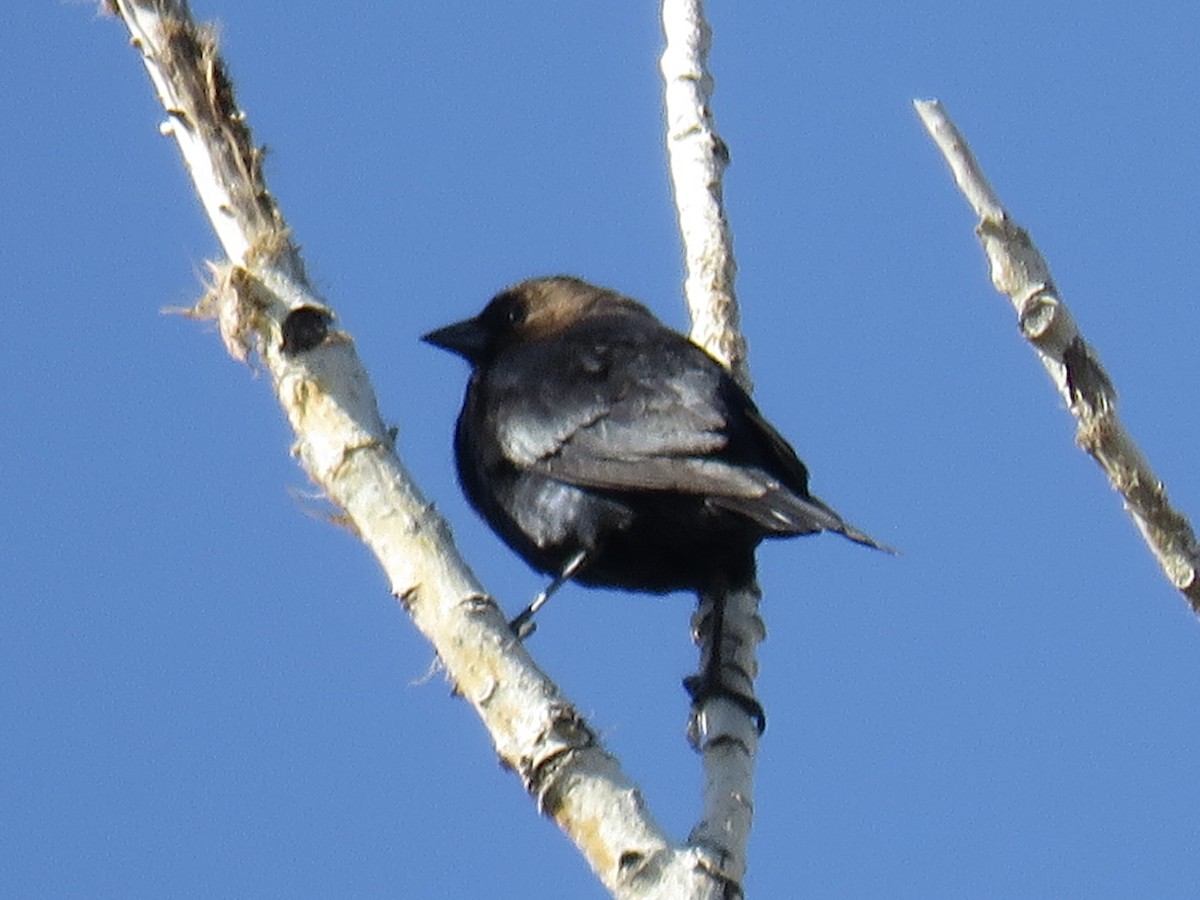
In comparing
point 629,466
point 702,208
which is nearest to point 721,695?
point 629,466

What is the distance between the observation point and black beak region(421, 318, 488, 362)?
24.0 ft

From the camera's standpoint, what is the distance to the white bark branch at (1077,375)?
Answer: 120 inches

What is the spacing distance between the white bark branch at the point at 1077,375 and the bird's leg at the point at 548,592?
2761mm

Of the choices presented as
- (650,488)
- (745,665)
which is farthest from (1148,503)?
(650,488)

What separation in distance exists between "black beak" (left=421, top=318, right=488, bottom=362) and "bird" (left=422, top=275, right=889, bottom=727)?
0.74 m

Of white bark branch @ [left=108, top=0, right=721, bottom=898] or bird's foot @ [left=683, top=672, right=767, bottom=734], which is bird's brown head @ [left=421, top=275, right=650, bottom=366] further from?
white bark branch @ [left=108, top=0, right=721, bottom=898]

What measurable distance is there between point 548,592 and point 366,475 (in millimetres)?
2146

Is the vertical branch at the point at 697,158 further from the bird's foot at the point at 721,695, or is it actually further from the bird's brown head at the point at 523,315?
the bird's foot at the point at 721,695

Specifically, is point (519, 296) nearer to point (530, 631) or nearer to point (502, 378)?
point (502, 378)

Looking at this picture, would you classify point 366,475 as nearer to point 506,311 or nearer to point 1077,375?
point 1077,375

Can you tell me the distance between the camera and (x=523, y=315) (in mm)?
7438

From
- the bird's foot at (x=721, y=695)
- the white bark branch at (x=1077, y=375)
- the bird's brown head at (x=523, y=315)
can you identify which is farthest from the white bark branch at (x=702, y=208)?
the white bark branch at (x=1077, y=375)

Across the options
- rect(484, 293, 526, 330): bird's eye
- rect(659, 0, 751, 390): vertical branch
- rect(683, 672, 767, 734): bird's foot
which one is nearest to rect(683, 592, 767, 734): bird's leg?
Answer: rect(683, 672, 767, 734): bird's foot

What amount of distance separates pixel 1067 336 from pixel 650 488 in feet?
8.20
